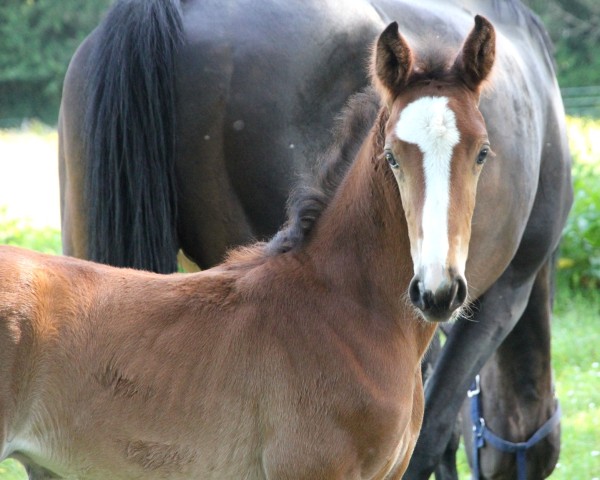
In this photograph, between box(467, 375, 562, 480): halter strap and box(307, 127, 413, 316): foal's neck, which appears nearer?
box(307, 127, 413, 316): foal's neck

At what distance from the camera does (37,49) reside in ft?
86.5

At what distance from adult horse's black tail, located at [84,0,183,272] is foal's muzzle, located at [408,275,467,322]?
1140 mm

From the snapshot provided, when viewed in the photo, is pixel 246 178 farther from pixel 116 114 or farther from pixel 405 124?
pixel 405 124

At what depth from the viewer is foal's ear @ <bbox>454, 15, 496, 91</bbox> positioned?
277 centimetres

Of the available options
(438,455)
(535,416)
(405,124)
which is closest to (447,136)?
(405,124)

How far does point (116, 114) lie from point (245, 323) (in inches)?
39.5

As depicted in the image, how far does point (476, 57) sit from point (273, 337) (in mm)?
993

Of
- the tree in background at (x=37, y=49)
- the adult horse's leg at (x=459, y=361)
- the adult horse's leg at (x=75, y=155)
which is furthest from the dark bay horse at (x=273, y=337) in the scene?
the tree in background at (x=37, y=49)

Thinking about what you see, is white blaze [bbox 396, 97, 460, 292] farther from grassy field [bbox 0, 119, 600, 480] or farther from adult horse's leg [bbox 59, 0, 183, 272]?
grassy field [bbox 0, 119, 600, 480]

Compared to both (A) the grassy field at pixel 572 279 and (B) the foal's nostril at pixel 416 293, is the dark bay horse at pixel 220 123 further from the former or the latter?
(A) the grassy field at pixel 572 279

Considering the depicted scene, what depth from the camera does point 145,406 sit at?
8.47 feet

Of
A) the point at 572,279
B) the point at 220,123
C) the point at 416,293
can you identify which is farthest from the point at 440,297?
the point at 572,279

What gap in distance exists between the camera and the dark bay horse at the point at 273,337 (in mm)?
2523

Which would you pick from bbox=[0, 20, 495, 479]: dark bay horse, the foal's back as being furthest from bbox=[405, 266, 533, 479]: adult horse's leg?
the foal's back
